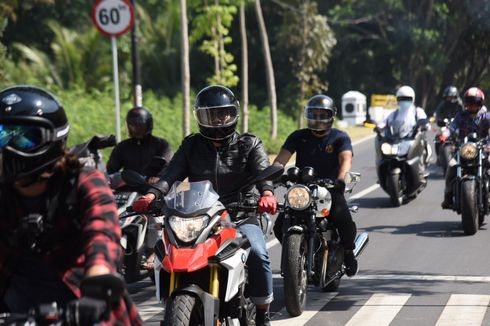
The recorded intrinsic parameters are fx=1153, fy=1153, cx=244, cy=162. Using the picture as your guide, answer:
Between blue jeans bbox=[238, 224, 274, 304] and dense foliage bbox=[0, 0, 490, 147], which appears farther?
dense foliage bbox=[0, 0, 490, 147]

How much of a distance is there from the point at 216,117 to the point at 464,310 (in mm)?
2781

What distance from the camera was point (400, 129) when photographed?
17.8 m

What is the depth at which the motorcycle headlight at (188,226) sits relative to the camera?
6582 mm

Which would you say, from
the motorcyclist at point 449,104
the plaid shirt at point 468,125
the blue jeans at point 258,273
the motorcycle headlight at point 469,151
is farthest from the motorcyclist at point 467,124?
the blue jeans at point 258,273

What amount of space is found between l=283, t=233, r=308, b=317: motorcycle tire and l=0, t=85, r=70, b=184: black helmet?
15.4 feet

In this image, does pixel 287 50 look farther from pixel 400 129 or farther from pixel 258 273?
pixel 258 273

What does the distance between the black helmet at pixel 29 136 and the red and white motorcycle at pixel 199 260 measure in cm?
228

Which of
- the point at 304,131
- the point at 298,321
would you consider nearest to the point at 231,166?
the point at 298,321

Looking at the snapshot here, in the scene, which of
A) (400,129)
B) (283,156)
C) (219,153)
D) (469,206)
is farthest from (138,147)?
(400,129)

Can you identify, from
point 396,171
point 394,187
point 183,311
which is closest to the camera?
point 183,311

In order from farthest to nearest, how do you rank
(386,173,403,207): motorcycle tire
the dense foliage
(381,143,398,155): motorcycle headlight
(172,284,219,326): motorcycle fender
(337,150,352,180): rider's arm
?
1. the dense foliage
2. (381,143,398,155): motorcycle headlight
3. (386,173,403,207): motorcycle tire
4. (337,150,352,180): rider's arm
5. (172,284,219,326): motorcycle fender

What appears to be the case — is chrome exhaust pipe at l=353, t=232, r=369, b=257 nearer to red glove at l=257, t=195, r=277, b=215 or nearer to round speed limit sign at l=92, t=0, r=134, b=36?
red glove at l=257, t=195, r=277, b=215

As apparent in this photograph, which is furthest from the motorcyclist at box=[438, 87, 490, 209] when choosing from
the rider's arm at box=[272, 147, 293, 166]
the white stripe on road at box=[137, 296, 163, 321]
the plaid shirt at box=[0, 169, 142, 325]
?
the plaid shirt at box=[0, 169, 142, 325]

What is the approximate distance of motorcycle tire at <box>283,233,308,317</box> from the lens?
28.5 ft
